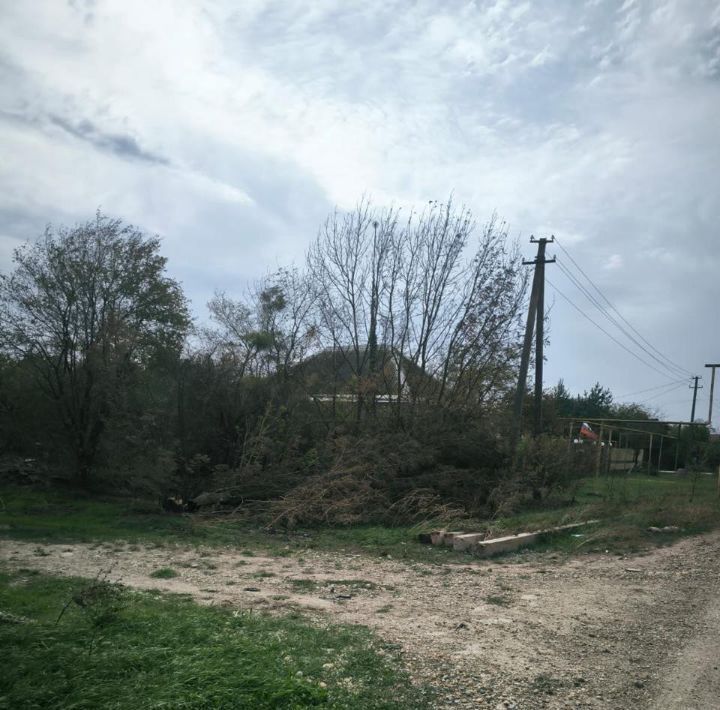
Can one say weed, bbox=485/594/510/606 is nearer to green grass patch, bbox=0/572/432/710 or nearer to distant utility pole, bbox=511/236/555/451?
green grass patch, bbox=0/572/432/710

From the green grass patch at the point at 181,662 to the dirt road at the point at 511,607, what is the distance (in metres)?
0.51

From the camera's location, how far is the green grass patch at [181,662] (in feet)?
12.2

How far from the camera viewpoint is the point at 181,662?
4.31 meters

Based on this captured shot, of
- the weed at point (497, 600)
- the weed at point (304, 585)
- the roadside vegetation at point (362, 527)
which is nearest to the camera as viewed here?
the weed at point (497, 600)

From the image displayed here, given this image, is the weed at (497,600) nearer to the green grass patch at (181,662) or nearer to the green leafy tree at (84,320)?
the green grass patch at (181,662)

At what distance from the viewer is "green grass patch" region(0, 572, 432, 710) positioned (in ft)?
12.2

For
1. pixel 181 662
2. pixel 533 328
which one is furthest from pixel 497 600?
pixel 533 328

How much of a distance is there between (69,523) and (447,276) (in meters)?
13.6

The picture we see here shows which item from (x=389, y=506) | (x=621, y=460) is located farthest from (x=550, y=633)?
(x=621, y=460)

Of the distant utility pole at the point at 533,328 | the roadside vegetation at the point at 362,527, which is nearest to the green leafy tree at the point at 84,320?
the roadside vegetation at the point at 362,527

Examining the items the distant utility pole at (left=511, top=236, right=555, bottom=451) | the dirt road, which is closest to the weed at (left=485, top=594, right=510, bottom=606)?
the dirt road

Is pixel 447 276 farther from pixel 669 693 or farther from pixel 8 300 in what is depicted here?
pixel 669 693

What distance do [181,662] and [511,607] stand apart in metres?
4.39

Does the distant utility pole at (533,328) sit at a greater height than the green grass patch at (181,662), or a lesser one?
greater
